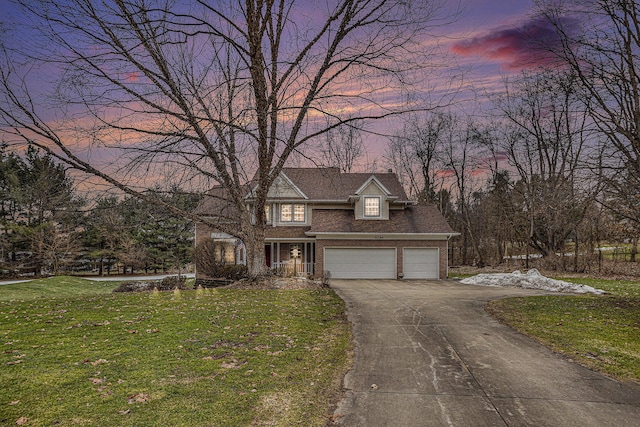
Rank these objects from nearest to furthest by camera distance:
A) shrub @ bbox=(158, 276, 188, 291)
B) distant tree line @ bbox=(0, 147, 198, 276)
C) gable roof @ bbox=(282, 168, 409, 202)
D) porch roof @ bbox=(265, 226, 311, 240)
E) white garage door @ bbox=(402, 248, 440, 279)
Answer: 1. shrub @ bbox=(158, 276, 188, 291)
2. white garage door @ bbox=(402, 248, 440, 279)
3. porch roof @ bbox=(265, 226, 311, 240)
4. gable roof @ bbox=(282, 168, 409, 202)
5. distant tree line @ bbox=(0, 147, 198, 276)

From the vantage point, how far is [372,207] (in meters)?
23.8

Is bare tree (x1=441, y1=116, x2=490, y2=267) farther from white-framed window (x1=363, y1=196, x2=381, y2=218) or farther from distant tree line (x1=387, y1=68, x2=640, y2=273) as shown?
white-framed window (x1=363, y1=196, x2=381, y2=218)

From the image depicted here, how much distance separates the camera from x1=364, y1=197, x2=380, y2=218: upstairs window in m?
23.7

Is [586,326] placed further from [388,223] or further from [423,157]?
[423,157]

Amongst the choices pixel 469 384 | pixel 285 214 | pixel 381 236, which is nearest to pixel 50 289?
pixel 285 214

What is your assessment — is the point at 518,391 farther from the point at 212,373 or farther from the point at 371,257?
the point at 371,257

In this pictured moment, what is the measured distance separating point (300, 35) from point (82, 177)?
761cm

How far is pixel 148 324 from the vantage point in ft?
25.2

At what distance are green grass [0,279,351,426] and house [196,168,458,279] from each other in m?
12.4

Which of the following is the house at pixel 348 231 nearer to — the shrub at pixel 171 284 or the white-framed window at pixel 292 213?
the white-framed window at pixel 292 213

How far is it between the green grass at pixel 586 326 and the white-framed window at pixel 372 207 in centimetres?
1174

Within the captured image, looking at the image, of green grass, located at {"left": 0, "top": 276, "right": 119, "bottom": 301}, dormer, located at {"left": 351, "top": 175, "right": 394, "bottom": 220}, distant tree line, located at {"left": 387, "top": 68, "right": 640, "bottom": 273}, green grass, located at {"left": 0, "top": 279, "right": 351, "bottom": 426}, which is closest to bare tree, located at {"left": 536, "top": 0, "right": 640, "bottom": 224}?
distant tree line, located at {"left": 387, "top": 68, "right": 640, "bottom": 273}

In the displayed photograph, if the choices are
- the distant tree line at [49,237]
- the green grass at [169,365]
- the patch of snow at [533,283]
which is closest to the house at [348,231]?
the patch of snow at [533,283]

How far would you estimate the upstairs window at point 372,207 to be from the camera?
23.7 m
